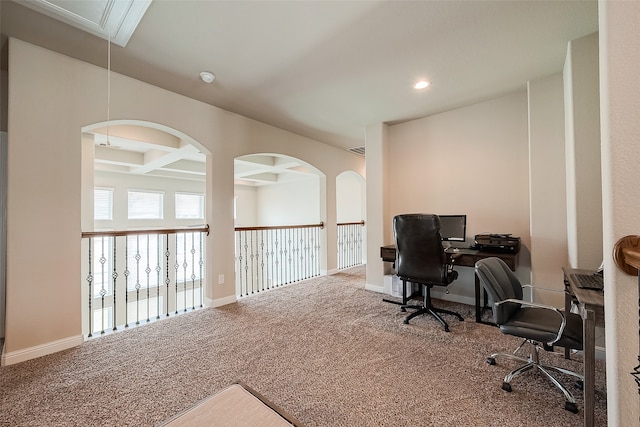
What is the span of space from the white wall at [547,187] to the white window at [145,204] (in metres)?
8.18

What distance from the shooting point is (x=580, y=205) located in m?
2.19

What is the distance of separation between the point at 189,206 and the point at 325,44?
23.7ft

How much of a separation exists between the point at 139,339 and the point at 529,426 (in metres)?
3.14

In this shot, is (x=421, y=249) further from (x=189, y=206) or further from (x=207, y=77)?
(x=189, y=206)

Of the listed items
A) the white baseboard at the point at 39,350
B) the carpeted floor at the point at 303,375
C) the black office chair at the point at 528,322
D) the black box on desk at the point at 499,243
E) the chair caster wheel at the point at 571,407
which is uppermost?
the black box on desk at the point at 499,243

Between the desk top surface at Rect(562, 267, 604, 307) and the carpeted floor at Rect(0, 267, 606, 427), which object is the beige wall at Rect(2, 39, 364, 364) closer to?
the carpeted floor at Rect(0, 267, 606, 427)

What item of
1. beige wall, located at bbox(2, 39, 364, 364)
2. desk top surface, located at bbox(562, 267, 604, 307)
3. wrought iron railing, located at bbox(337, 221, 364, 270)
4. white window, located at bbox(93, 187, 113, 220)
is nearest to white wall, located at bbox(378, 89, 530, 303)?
desk top surface, located at bbox(562, 267, 604, 307)

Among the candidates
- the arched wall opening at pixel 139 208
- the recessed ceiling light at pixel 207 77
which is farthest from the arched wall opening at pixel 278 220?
the recessed ceiling light at pixel 207 77

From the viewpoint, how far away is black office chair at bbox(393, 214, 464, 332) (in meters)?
2.65

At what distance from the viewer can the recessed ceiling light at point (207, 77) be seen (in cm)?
262

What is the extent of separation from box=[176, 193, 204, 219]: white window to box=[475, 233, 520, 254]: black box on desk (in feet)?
25.1

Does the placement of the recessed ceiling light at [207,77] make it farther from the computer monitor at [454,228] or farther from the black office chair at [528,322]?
the computer monitor at [454,228]

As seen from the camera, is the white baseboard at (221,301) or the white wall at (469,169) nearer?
the white wall at (469,169)

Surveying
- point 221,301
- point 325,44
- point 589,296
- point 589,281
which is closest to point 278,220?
point 221,301
